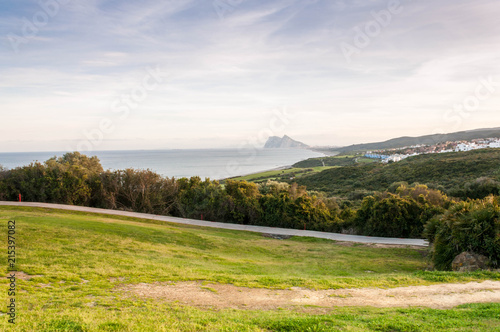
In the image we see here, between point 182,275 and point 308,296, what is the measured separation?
400 cm

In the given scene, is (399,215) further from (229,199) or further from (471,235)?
(229,199)

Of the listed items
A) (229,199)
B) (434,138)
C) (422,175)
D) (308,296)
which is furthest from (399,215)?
(434,138)

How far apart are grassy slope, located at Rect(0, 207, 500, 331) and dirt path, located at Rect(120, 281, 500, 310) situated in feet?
1.85

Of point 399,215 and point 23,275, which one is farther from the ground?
point 23,275

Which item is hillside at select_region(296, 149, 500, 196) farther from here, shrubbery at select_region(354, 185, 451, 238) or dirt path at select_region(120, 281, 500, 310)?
dirt path at select_region(120, 281, 500, 310)

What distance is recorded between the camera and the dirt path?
25.7 feet

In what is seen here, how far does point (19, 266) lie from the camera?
8930 millimetres

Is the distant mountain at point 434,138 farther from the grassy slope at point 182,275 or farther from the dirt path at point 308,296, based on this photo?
the dirt path at point 308,296

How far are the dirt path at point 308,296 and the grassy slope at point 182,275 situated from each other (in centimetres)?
56

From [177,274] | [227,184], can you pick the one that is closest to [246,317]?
[177,274]

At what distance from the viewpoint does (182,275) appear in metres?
9.84

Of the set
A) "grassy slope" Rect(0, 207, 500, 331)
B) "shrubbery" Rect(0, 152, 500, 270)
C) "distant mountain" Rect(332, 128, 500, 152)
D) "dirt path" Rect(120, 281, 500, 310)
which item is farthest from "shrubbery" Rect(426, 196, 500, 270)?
"distant mountain" Rect(332, 128, 500, 152)

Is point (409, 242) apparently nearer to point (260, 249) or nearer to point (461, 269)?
point (461, 269)

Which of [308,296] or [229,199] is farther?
[229,199]
